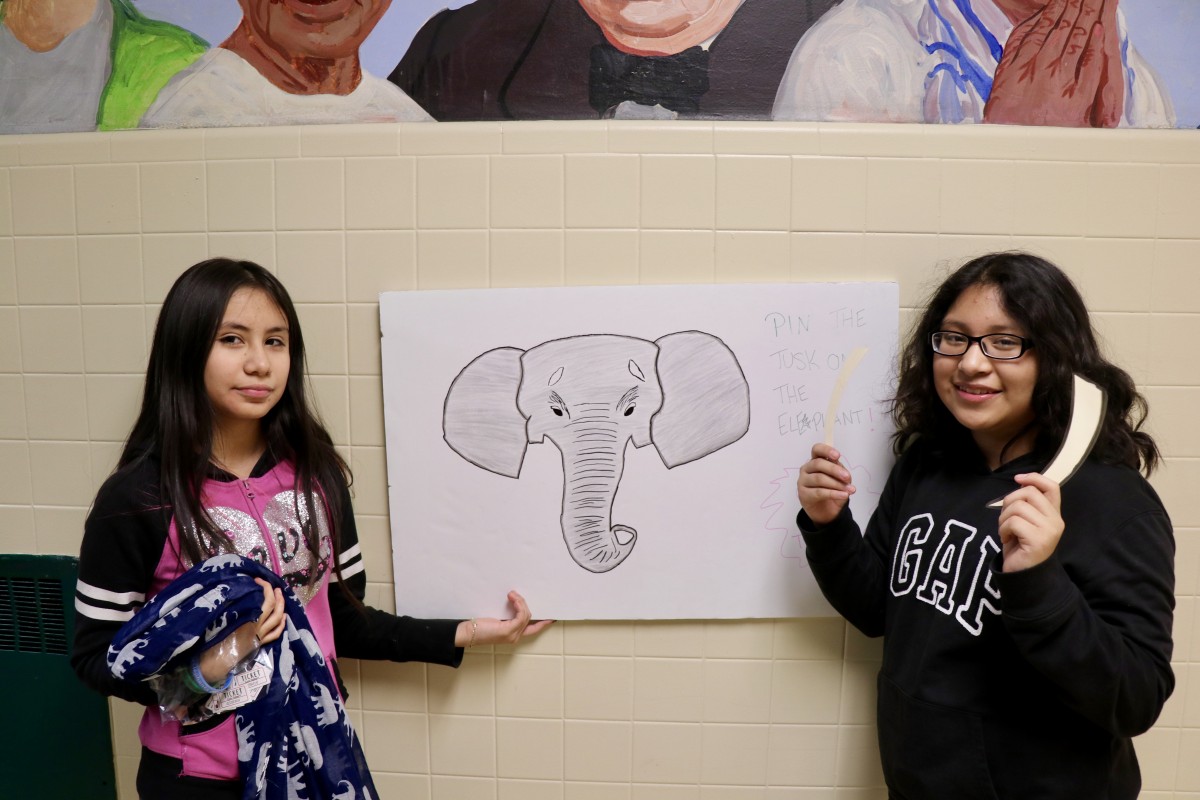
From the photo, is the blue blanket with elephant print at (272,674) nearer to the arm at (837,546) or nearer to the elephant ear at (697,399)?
the elephant ear at (697,399)

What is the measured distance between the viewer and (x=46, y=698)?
1441mm

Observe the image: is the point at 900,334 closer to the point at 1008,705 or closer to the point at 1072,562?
the point at 1072,562

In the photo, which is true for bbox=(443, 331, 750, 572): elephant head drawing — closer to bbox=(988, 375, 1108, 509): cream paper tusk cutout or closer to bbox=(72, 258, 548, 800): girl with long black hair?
bbox=(72, 258, 548, 800): girl with long black hair

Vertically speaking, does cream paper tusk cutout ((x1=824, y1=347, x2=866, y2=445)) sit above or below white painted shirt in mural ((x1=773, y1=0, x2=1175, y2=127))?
below

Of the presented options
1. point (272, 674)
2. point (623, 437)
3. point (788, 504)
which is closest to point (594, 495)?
point (623, 437)

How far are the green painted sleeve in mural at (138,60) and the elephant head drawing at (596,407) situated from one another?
2.73 ft

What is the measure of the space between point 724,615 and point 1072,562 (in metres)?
0.61

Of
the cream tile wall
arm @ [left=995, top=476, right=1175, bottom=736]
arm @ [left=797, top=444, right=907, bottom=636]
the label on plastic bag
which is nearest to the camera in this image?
arm @ [left=995, top=476, right=1175, bottom=736]

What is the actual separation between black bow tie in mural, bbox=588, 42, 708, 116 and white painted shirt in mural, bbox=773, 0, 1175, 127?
0.59ft

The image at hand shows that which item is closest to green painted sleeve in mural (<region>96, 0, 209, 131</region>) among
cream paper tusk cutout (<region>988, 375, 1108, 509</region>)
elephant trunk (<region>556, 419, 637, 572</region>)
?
elephant trunk (<region>556, 419, 637, 572</region>)

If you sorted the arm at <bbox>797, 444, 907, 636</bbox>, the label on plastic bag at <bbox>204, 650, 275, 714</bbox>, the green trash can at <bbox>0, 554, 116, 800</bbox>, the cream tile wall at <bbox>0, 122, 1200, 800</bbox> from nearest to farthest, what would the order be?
the label on plastic bag at <bbox>204, 650, 275, 714</bbox>
the arm at <bbox>797, 444, 907, 636</bbox>
the cream tile wall at <bbox>0, 122, 1200, 800</bbox>
the green trash can at <bbox>0, 554, 116, 800</bbox>

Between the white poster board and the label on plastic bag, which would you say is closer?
the label on plastic bag

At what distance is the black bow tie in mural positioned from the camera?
1308mm

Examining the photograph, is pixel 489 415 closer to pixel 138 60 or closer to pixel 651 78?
pixel 651 78
